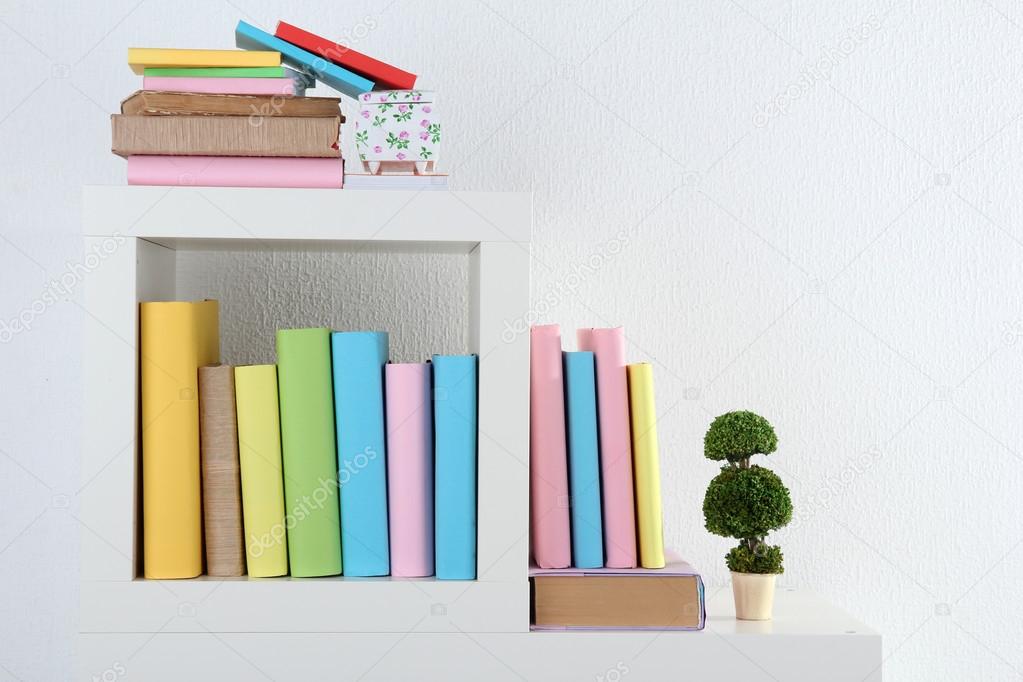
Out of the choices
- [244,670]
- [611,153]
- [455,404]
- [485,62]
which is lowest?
[244,670]

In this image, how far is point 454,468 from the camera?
97 centimetres

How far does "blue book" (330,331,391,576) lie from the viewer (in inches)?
38.1

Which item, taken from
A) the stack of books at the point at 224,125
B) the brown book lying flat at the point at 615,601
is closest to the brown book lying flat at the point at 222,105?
the stack of books at the point at 224,125

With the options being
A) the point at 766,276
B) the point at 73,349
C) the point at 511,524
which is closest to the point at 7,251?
the point at 73,349

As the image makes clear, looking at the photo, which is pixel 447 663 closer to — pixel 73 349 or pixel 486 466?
pixel 486 466

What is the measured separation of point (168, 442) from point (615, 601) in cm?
46

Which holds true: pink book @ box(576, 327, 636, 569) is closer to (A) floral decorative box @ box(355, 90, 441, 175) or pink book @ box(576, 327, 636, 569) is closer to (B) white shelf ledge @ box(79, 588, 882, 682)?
(B) white shelf ledge @ box(79, 588, 882, 682)

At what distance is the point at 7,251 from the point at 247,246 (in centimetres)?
36

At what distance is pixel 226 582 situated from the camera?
3.12 feet

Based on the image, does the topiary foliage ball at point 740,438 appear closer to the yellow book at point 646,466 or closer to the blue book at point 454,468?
the yellow book at point 646,466

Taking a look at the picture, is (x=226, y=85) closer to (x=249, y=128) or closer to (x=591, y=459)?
(x=249, y=128)

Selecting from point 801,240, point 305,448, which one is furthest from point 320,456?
point 801,240

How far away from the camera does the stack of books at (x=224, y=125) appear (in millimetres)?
963

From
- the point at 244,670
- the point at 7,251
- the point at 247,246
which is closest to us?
the point at 244,670
